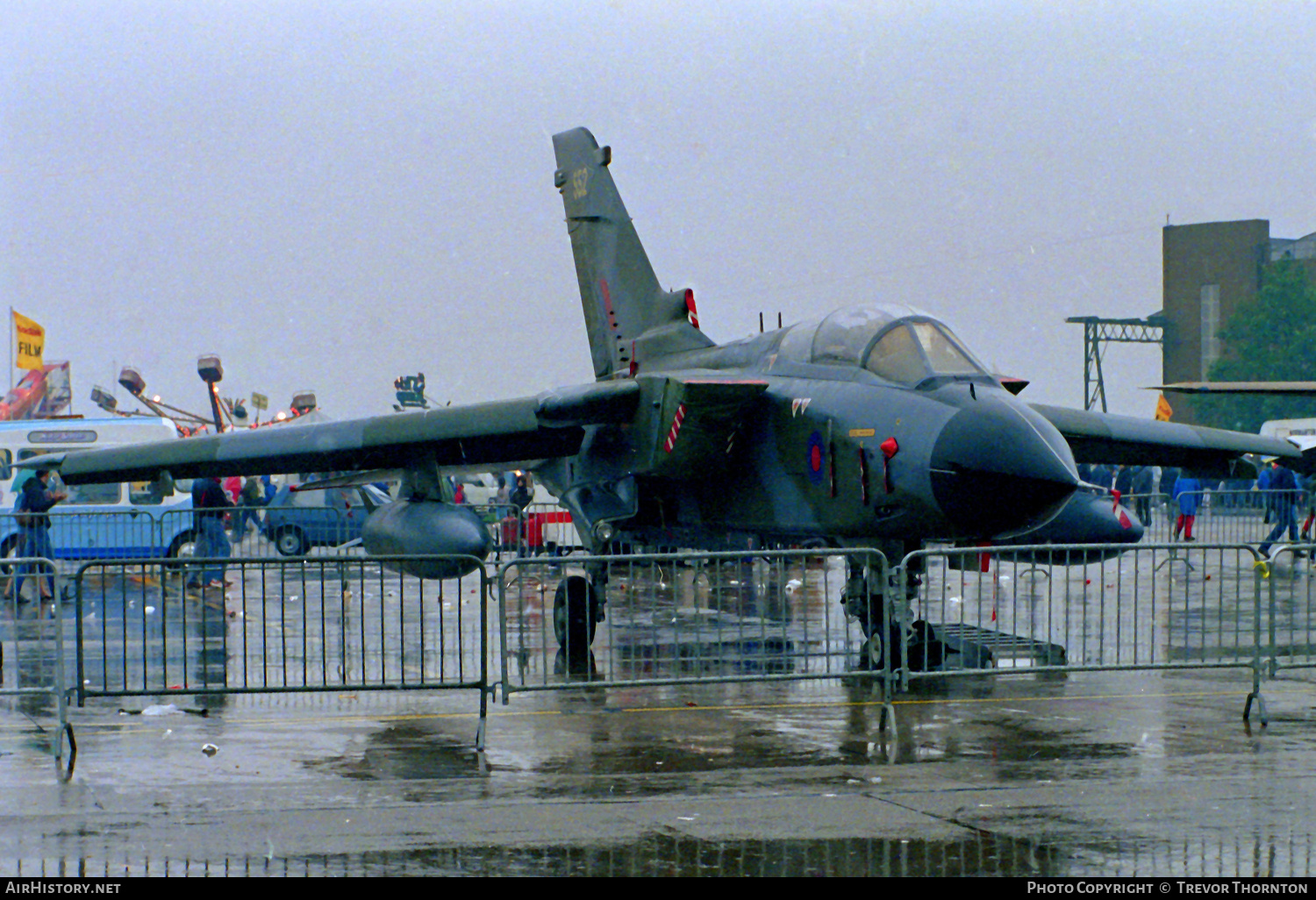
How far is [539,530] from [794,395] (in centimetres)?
1422

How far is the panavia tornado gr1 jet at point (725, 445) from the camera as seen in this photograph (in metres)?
9.55

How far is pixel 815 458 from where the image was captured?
10625 mm

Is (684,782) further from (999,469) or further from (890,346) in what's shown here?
(890,346)

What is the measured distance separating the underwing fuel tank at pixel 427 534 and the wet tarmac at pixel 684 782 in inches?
71.8

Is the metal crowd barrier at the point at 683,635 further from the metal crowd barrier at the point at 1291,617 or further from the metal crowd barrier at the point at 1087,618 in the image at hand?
the metal crowd barrier at the point at 1291,617

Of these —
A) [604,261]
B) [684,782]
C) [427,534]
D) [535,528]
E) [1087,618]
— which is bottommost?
[1087,618]

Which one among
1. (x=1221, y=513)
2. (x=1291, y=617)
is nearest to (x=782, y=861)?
(x=1291, y=617)

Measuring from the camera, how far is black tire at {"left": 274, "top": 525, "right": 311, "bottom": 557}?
25.6 m

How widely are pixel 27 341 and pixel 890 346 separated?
39700 mm

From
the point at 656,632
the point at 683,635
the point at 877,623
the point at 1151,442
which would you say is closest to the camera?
the point at 656,632

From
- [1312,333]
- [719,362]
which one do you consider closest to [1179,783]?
[719,362]
